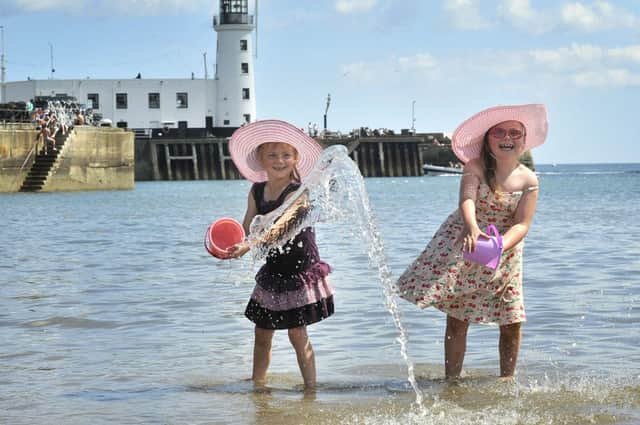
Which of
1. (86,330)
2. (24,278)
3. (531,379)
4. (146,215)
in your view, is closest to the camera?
(531,379)

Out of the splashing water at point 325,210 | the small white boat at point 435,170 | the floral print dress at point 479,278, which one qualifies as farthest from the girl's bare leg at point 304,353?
the small white boat at point 435,170

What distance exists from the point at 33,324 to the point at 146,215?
1867 cm

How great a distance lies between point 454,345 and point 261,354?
106 centimetres

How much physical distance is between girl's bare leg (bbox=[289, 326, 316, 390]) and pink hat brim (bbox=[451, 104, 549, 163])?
4.22ft

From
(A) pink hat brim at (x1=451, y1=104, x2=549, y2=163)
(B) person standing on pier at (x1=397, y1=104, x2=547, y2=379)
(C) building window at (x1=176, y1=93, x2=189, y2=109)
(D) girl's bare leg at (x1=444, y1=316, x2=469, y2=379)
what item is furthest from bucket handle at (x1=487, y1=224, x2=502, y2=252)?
(C) building window at (x1=176, y1=93, x2=189, y2=109)

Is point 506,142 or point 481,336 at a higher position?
point 506,142

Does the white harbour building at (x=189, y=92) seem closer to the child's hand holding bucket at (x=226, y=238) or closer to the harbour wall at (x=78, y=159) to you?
the harbour wall at (x=78, y=159)

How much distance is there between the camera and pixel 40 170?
41.3 meters

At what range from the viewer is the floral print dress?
6.30 metres

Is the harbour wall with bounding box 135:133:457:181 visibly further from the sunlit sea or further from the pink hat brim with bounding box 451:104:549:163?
the pink hat brim with bounding box 451:104:549:163

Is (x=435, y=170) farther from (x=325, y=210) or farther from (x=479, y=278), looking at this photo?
(x=325, y=210)

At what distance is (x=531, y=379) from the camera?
6.88m

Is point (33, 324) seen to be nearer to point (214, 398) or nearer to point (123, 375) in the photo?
point (123, 375)

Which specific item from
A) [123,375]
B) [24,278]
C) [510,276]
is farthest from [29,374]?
[24,278]
